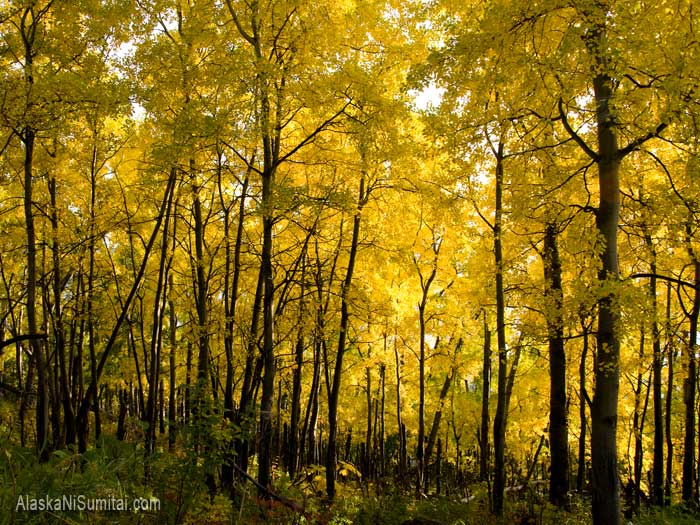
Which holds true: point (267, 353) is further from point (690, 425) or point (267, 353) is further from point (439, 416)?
point (439, 416)

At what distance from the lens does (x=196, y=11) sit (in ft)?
26.5

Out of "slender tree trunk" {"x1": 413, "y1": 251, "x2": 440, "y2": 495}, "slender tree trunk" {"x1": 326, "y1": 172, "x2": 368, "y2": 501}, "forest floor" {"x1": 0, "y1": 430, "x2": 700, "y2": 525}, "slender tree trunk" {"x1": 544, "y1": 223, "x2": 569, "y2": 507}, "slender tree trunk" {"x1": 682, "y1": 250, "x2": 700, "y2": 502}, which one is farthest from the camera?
"slender tree trunk" {"x1": 413, "y1": 251, "x2": 440, "y2": 495}

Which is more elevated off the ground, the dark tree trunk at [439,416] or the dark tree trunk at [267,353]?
the dark tree trunk at [267,353]

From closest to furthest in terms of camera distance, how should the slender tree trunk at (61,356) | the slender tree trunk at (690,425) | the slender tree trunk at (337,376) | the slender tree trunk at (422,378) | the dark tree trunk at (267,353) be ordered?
the dark tree trunk at (267,353)
the slender tree trunk at (61,356)
the slender tree trunk at (337,376)
the slender tree trunk at (690,425)
the slender tree trunk at (422,378)

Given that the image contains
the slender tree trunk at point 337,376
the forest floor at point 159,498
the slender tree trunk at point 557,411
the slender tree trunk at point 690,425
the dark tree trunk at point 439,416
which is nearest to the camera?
the forest floor at point 159,498

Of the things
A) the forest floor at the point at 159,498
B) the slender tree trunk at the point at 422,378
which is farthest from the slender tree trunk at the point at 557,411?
the slender tree trunk at the point at 422,378

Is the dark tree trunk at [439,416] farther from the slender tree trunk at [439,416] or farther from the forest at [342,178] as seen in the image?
the forest at [342,178]

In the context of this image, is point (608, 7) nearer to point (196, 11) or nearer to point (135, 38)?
point (196, 11)

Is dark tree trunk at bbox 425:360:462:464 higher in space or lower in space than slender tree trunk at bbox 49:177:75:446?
lower

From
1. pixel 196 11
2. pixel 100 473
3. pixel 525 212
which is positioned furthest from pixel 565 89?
pixel 196 11

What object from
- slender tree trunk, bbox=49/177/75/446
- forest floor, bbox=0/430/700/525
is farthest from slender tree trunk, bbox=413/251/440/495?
slender tree trunk, bbox=49/177/75/446

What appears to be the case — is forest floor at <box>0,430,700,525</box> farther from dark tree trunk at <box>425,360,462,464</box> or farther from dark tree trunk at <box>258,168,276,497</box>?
dark tree trunk at <box>425,360,462,464</box>

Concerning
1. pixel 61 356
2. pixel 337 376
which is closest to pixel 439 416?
pixel 337 376

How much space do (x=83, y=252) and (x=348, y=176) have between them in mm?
5507
